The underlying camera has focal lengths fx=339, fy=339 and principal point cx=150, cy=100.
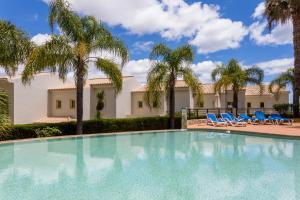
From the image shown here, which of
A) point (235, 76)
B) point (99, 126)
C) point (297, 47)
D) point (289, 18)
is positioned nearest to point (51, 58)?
point (99, 126)

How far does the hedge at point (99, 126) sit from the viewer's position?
17094 millimetres

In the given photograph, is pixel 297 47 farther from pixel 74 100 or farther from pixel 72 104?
pixel 72 104

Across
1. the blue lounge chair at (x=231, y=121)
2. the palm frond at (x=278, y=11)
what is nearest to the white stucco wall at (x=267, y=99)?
the palm frond at (x=278, y=11)

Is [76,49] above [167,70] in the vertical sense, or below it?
above

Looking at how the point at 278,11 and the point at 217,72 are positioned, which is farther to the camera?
the point at 217,72

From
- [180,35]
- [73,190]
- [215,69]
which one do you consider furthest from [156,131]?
[73,190]

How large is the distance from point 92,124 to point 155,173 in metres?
11.4

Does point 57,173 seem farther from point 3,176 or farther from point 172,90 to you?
point 172,90

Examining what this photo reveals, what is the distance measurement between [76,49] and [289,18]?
62.0 feet

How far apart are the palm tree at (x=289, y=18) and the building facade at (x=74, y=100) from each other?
7.17m

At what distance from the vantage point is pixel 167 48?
23.1m

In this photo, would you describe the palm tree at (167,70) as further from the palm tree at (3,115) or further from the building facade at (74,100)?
the palm tree at (3,115)

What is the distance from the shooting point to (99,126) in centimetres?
2061

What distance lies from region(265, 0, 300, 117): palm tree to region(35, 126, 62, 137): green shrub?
758 inches
